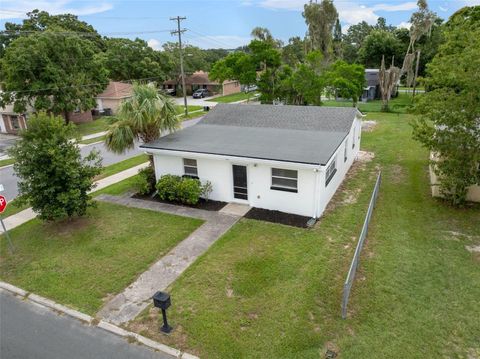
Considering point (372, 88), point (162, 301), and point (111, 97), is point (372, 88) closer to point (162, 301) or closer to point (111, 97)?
point (111, 97)

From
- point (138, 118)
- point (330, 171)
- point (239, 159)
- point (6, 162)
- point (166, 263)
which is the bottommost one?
point (166, 263)

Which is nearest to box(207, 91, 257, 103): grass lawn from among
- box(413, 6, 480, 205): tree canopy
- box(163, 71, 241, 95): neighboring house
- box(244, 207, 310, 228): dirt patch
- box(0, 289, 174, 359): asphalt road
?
box(163, 71, 241, 95): neighboring house

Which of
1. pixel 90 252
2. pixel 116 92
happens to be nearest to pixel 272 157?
pixel 90 252

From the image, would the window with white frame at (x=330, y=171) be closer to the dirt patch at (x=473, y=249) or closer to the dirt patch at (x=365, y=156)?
the dirt patch at (x=473, y=249)

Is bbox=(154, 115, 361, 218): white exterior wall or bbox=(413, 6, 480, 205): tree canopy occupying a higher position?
bbox=(413, 6, 480, 205): tree canopy

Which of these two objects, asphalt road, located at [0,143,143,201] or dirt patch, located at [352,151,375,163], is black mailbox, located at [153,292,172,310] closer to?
asphalt road, located at [0,143,143,201]

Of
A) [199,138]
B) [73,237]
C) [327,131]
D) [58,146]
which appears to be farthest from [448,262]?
[58,146]

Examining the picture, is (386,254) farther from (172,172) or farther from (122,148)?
(122,148)
